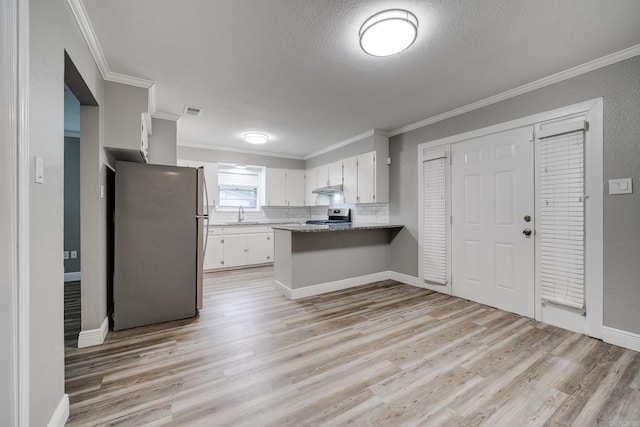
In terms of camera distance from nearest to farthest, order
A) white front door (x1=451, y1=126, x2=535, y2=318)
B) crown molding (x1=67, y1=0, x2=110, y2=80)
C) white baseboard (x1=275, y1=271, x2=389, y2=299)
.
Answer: crown molding (x1=67, y1=0, x2=110, y2=80)
white front door (x1=451, y1=126, x2=535, y2=318)
white baseboard (x1=275, y1=271, x2=389, y2=299)

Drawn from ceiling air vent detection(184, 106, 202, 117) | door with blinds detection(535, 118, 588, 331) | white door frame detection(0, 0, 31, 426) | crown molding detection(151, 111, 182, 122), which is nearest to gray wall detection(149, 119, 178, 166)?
crown molding detection(151, 111, 182, 122)

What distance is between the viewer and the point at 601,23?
1.91m

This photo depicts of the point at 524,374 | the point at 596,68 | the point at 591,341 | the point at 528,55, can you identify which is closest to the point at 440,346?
the point at 524,374

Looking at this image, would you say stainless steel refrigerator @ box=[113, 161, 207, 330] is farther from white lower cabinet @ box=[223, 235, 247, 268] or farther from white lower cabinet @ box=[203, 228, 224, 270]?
white lower cabinet @ box=[223, 235, 247, 268]

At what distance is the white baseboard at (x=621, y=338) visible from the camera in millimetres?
2184

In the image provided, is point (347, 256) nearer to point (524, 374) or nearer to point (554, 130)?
point (524, 374)

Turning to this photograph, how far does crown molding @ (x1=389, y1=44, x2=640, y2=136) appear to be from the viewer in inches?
88.5

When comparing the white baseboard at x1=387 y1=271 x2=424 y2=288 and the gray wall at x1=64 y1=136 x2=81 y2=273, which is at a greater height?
the gray wall at x1=64 y1=136 x2=81 y2=273

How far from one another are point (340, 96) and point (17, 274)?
2965 mm

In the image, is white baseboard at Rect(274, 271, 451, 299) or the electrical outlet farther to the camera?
white baseboard at Rect(274, 271, 451, 299)

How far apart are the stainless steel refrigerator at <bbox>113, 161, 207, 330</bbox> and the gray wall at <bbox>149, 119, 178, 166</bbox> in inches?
40.8

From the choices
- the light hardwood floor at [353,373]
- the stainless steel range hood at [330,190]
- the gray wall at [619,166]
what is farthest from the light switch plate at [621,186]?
the stainless steel range hood at [330,190]

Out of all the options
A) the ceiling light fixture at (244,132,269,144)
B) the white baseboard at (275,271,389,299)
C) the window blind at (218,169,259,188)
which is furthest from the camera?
the window blind at (218,169,259,188)

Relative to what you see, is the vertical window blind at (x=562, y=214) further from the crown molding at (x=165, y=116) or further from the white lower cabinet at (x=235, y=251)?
the white lower cabinet at (x=235, y=251)
